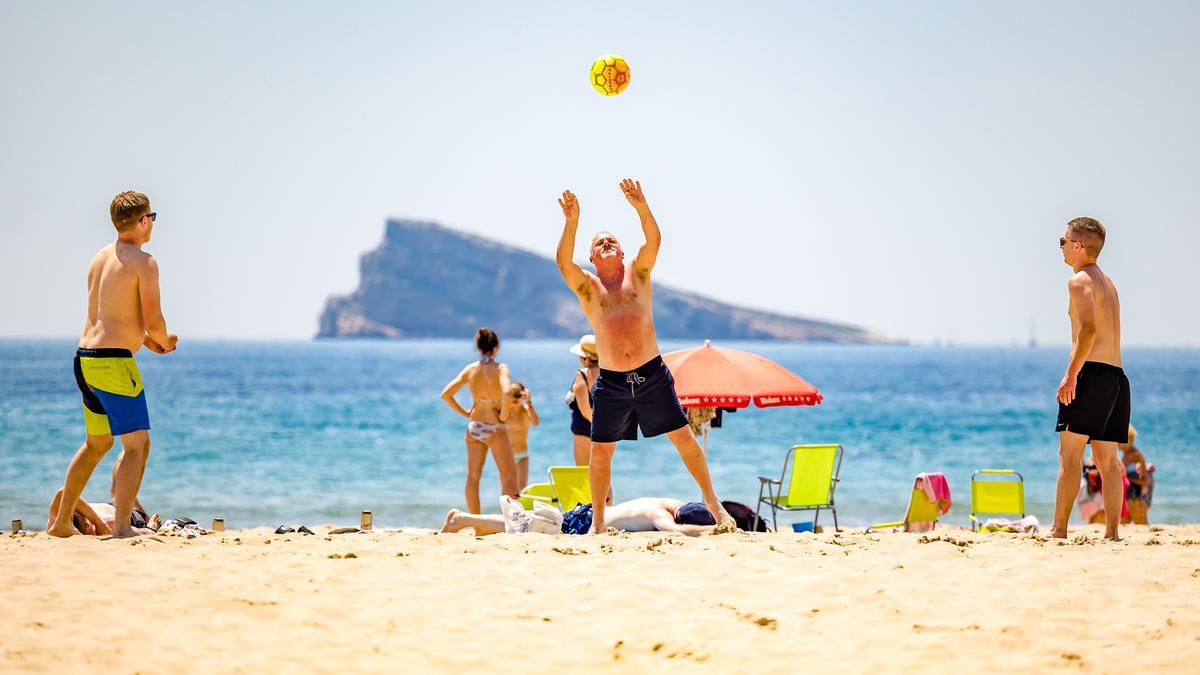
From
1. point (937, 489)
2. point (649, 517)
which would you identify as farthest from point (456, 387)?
point (937, 489)

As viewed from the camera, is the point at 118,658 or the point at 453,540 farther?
the point at 453,540

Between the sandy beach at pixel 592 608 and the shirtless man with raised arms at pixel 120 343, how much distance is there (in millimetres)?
465

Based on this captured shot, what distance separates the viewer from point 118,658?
402cm

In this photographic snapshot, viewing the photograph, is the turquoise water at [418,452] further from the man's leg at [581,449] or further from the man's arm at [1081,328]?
the man's arm at [1081,328]

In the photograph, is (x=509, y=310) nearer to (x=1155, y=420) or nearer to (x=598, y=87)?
(x=1155, y=420)

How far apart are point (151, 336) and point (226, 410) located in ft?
108

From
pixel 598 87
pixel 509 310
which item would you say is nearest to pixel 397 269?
pixel 509 310

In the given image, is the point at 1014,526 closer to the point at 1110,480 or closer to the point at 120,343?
the point at 1110,480

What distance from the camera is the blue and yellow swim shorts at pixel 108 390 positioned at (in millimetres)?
5863

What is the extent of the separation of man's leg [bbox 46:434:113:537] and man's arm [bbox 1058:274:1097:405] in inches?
214

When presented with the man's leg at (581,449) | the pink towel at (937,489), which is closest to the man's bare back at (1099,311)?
the pink towel at (937,489)

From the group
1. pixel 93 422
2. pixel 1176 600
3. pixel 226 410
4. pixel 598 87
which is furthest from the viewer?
pixel 226 410

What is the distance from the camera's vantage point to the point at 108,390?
5871mm

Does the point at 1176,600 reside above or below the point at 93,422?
below
